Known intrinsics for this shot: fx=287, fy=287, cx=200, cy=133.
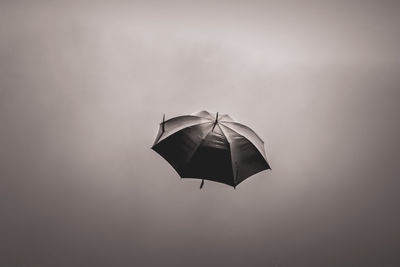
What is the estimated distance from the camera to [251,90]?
3.09 metres

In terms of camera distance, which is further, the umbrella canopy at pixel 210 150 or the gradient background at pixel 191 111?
the gradient background at pixel 191 111

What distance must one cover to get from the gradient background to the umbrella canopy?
83 centimetres

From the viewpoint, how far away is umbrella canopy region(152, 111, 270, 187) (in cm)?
215

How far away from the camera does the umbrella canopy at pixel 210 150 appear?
2.15 meters

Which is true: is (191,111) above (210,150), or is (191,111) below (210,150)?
above

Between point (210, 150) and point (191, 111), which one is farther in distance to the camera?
point (191, 111)

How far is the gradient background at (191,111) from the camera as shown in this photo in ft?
9.62

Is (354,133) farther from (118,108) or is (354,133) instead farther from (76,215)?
(76,215)

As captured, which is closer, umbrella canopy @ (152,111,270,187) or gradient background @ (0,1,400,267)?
umbrella canopy @ (152,111,270,187)

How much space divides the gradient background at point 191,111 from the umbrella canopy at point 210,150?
32.7 inches

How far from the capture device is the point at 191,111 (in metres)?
3.06

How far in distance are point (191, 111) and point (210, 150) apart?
100 centimetres

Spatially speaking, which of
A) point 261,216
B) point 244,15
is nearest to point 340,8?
point 244,15

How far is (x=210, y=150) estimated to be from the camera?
2.14 metres
